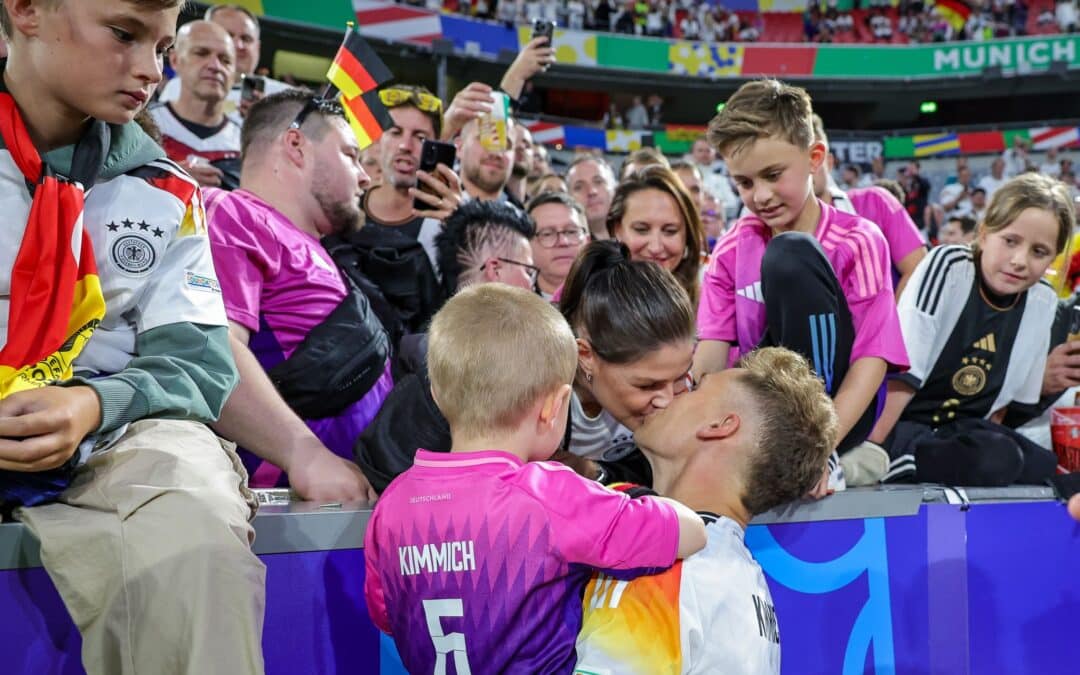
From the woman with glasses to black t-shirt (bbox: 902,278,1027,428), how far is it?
774 millimetres

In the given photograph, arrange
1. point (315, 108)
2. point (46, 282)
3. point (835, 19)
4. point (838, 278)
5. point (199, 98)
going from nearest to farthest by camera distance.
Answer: point (46, 282) < point (838, 278) < point (315, 108) < point (199, 98) < point (835, 19)

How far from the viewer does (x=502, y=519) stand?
150 centimetres

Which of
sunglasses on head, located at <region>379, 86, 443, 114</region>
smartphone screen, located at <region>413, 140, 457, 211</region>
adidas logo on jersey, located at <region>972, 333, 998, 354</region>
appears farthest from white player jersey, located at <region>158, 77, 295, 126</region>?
adidas logo on jersey, located at <region>972, 333, 998, 354</region>

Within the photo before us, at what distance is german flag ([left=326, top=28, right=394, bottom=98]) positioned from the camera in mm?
2977

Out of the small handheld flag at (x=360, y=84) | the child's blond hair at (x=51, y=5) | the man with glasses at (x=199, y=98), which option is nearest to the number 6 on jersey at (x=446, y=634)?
the child's blond hair at (x=51, y=5)

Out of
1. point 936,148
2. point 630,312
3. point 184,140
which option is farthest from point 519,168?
point 936,148

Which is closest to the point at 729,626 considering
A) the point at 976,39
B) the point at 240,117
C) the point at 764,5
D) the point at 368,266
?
the point at 368,266

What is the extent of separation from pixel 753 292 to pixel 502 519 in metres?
1.36

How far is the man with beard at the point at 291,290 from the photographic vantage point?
1993 mm

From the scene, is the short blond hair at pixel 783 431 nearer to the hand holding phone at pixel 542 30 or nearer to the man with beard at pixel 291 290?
the man with beard at pixel 291 290

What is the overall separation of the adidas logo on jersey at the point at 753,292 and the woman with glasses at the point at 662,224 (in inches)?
12.4

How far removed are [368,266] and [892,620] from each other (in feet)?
5.79

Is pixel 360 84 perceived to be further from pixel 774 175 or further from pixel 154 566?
pixel 154 566

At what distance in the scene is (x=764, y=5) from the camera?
2331cm
